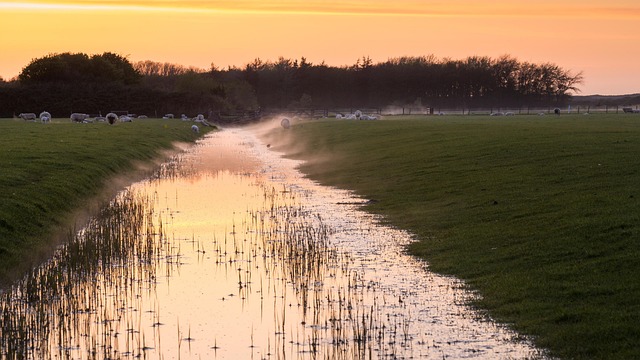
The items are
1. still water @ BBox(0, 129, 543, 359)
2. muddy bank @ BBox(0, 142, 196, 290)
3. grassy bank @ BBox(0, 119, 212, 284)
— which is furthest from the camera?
grassy bank @ BBox(0, 119, 212, 284)

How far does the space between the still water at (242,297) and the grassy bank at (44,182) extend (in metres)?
0.78

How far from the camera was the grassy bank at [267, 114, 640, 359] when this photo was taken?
46.7 feet

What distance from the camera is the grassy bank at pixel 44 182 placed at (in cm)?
2077

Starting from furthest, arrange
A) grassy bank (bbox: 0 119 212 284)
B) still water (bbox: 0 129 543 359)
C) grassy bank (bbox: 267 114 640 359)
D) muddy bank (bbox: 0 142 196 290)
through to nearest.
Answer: grassy bank (bbox: 0 119 212 284) → muddy bank (bbox: 0 142 196 290) → grassy bank (bbox: 267 114 640 359) → still water (bbox: 0 129 543 359)

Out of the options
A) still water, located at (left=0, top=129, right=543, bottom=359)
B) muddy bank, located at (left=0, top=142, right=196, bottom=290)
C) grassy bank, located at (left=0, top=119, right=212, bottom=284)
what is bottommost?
still water, located at (left=0, top=129, right=543, bottom=359)

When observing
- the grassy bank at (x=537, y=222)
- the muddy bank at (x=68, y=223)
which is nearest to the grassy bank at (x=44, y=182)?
the muddy bank at (x=68, y=223)

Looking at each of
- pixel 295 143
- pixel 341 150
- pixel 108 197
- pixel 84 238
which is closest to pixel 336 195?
pixel 108 197

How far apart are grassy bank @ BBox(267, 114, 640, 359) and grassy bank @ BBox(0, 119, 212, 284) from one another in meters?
9.37

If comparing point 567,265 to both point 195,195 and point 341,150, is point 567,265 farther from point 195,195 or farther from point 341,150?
point 341,150

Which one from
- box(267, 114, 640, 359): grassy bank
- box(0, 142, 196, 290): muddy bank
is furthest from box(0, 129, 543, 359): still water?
box(267, 114, 640, 359): grassy bank

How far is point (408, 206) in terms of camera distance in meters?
29.2

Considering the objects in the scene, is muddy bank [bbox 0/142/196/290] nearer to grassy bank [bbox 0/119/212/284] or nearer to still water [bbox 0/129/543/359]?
grassy bank [bbox 0/119/212/284]

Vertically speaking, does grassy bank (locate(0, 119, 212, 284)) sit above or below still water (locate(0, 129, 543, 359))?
above

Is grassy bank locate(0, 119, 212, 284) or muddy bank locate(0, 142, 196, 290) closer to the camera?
muddy bank locate(0, 142, 196, 290)
